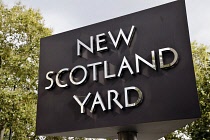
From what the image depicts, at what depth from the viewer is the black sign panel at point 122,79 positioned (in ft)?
23.4

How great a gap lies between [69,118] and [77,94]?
28.5 inches

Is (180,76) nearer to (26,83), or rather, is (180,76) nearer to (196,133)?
(196,133)

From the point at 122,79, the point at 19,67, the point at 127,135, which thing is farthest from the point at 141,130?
the point at 19,67

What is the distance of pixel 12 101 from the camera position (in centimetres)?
1437

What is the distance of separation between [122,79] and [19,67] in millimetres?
9455

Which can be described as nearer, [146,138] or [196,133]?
[146,138]

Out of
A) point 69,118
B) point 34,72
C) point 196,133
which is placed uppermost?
point 34,72

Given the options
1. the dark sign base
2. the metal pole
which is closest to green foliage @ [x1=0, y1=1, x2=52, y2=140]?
the dark sign base

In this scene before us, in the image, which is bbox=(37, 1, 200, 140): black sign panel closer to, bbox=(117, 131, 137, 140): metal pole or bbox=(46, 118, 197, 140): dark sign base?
bbox=(46, 118, 197, 140): dark sign base

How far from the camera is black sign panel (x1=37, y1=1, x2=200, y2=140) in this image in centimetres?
713

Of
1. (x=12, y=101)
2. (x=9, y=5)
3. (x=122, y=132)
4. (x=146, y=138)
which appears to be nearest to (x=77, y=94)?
(x=122, y=132)

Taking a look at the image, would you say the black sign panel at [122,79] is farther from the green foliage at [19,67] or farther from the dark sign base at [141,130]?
the green foliage at [19,67]

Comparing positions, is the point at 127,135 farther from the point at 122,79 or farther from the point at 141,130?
the point at 122,79

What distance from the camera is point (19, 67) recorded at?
1570 cm
